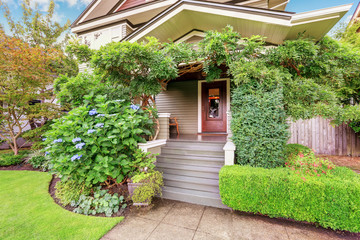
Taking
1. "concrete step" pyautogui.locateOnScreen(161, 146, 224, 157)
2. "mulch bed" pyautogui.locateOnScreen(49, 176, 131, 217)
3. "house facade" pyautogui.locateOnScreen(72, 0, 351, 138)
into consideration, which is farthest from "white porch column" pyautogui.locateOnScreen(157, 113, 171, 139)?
"house facade" pyautogui.locateOnScreen(72, 0, 351, 138)

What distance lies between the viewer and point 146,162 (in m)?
3.21

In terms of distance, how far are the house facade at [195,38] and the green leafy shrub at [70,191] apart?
164 centimetres

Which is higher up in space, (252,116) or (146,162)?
(252,116)

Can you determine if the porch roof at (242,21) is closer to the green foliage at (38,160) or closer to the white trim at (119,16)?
the white trim at (119,16)

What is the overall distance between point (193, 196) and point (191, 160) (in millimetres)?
931

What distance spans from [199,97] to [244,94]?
362cm

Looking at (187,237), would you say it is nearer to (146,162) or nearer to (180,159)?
(146,162)

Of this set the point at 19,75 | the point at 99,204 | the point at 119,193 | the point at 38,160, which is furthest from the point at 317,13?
the point at 19,75

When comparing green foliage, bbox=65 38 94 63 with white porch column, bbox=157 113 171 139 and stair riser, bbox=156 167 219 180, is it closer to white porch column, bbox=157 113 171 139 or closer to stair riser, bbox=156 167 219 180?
white porch column, bbox=157 113 171 139

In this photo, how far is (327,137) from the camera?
5.93 m

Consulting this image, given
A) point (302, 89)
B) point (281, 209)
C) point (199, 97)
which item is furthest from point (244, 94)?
point (199, 97)

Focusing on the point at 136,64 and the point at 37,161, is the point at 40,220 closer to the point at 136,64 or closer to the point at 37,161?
the point at 136,64

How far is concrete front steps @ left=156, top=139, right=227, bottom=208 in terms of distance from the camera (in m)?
3.15

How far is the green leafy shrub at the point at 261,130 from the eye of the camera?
296cm
